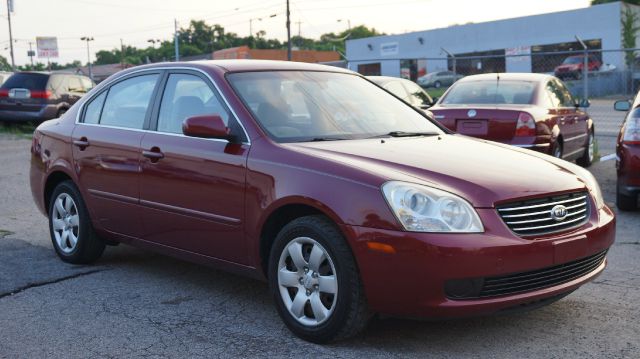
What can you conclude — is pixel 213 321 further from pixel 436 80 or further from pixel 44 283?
pixel 436 80

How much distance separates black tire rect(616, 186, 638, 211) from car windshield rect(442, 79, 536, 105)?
7.74ft

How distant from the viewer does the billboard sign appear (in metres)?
80.6

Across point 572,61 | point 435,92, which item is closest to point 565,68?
point 572,61

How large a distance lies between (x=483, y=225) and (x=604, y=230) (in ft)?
3.20

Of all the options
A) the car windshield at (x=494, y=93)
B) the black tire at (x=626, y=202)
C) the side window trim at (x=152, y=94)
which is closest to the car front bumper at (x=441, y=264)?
the side window trim at (x=152, y=94)

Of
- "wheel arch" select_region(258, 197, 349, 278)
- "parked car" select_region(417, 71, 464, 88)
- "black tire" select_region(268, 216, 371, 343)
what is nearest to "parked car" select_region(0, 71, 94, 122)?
"wheel arch" select_region(258, 197, 349, 278)

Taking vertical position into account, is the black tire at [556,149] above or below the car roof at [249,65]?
below

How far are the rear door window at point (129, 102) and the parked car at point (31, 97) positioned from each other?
14190 millimetres

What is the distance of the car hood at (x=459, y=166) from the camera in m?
3.85

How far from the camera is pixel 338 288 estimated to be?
12.8 feet

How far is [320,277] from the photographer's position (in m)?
4.01

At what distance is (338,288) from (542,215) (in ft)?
3.66

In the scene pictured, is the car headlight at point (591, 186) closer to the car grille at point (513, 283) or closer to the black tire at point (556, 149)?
the car grille at point (513, 283)

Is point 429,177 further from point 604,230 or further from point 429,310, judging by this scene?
point 604,230
